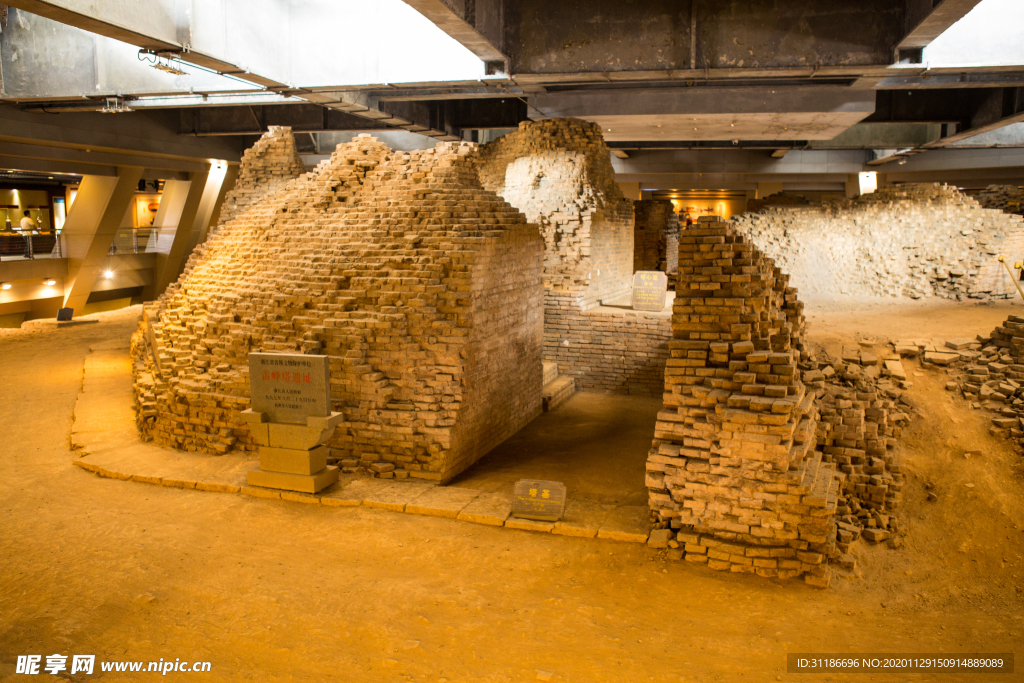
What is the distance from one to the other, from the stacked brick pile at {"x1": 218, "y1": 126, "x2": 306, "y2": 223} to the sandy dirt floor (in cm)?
774

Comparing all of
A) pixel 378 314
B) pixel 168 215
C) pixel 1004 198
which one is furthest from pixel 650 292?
pixel 168 215

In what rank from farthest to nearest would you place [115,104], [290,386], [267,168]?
[267,168]
[115,104]
[290,386]

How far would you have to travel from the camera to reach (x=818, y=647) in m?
4.37

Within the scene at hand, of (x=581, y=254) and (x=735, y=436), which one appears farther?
(x=581, y=254)

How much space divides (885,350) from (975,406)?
5.53 feet

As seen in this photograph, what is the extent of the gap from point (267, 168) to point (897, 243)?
52.0 feet

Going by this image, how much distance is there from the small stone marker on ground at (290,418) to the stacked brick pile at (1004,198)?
22.2 metres

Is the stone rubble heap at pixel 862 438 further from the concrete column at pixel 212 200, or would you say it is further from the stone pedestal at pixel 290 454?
the concrete column at pixel 212 200

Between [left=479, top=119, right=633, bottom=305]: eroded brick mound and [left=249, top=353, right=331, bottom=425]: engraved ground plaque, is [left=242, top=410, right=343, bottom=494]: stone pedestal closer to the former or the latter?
[left=249, top=353, right=331, bottom=425]: engraved ground plaque

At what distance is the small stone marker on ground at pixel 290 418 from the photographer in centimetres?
653

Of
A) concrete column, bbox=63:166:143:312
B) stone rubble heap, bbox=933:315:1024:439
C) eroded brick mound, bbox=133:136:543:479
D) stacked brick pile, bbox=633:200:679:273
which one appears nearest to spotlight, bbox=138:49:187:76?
eroded brick mound, bbox=133:136:543:479

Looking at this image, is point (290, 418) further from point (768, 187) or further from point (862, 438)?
point (768, 187)

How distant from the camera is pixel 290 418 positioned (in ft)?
21.8

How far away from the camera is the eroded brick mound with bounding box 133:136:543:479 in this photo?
23.8 feet
